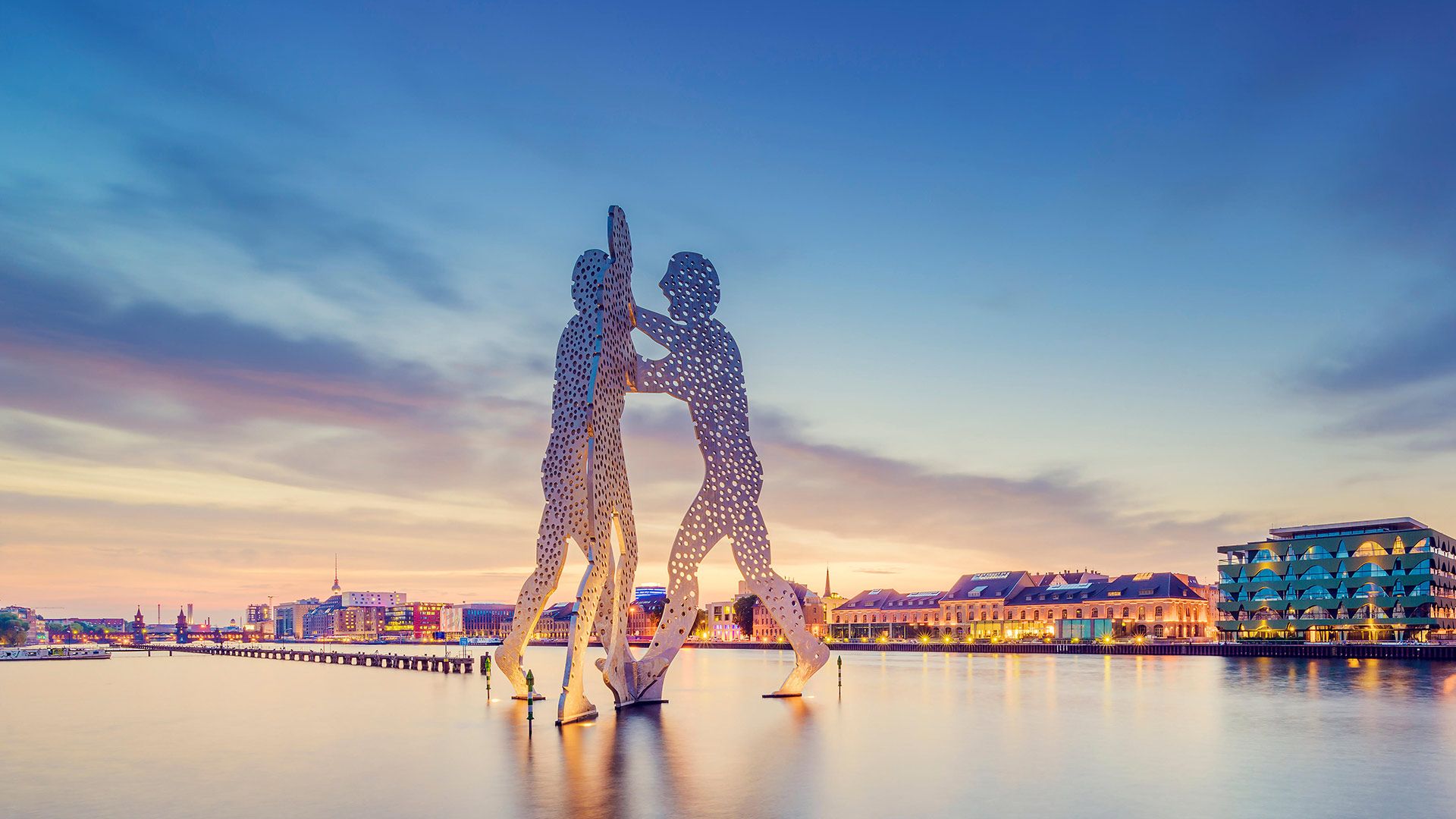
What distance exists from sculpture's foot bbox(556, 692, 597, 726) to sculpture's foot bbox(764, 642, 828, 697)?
8442mm

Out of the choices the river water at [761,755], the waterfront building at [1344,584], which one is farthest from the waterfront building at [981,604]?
the river water at [761,755]

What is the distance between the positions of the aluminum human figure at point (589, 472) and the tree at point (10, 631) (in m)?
182

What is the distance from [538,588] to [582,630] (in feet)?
11.0

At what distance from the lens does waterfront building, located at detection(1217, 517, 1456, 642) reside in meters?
97.6

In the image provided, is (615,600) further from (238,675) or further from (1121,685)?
(238,675)

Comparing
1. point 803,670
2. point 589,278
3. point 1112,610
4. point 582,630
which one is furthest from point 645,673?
point 1112,610

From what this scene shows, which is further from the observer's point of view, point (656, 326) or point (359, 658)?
point (359, 658)

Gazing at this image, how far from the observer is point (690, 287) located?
3541cm

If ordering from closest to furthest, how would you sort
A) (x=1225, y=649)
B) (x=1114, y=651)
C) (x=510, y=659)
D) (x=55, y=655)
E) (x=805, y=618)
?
(x=510, y=659) → (x=1225, y=649) → (x=1114, y=651) → (x=55, y=655) → (x=805, y=618)

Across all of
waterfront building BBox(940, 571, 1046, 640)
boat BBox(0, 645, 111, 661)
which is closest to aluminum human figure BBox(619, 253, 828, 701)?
boat BBox(0, 645, 111, 661)

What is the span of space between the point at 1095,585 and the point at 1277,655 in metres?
50.2

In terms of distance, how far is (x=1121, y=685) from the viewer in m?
50.8

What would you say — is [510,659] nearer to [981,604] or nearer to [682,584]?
[682,584]

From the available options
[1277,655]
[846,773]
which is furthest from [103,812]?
[1277,655]
